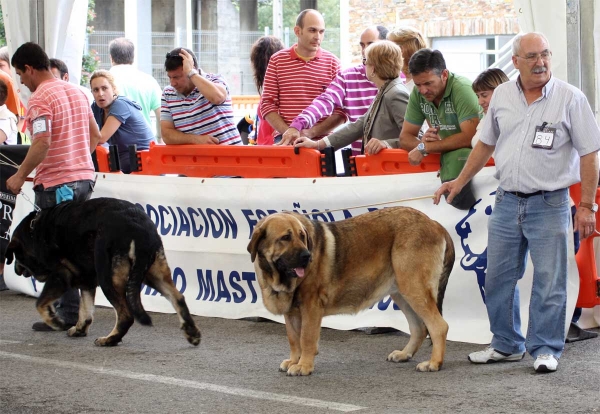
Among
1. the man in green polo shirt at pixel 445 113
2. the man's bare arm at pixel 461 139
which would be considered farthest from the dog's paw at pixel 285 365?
the man's bare arm at pixel 461 139

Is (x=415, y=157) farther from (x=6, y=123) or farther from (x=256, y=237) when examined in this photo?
(x=6, y=123)

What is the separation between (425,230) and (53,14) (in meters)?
5.01

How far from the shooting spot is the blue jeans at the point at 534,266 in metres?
5.92

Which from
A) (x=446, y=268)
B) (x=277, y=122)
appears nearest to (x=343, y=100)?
(x=277, y=122)

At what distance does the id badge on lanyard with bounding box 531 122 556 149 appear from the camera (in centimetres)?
576

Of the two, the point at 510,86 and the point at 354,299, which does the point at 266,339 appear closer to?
the point at 354,299

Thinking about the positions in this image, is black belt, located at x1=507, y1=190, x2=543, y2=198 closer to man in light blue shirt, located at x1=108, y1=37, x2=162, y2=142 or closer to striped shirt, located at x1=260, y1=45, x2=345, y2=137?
striped shirt, located at x1=260, y1=45, x2=345, y2=137

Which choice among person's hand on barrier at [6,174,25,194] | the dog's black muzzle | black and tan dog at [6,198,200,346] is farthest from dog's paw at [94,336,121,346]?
the dog's black muzzle

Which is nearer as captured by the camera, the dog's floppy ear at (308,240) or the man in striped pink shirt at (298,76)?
the dog's floppy ear at (308,240)

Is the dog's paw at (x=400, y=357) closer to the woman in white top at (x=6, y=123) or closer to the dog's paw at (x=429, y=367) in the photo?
the dog's paw at (x=429, y=367)

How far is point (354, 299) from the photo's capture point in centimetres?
625

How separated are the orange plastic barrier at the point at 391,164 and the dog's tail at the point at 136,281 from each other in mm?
1709

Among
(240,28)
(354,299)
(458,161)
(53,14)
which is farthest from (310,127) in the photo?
(240,28)

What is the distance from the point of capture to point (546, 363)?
19.3ft
